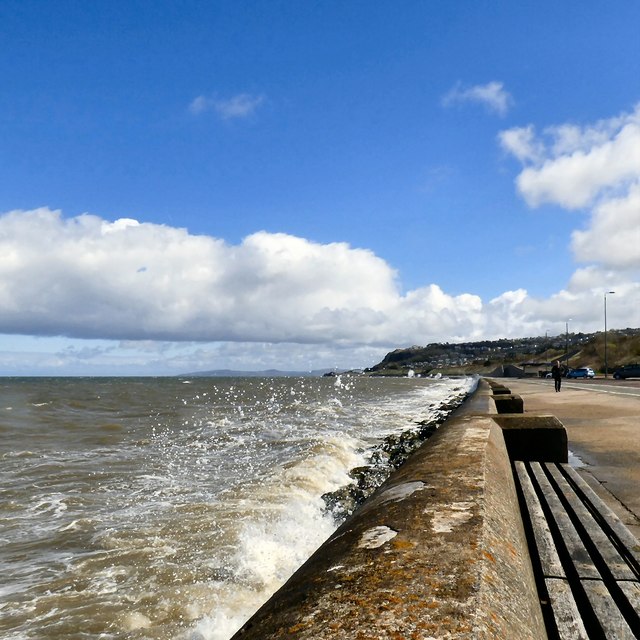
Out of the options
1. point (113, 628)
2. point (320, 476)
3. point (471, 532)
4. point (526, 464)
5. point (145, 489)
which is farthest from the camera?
point (320, 476)

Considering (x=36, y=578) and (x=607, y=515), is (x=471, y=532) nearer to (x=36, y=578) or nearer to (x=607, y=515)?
(x=607, y=515)

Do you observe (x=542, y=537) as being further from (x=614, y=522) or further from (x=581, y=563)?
(x=614, y=522)

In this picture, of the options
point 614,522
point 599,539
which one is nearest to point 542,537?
point 599,539

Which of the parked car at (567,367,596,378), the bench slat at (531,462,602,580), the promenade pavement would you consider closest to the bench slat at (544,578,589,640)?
the bench slat at (531,462,602,580)

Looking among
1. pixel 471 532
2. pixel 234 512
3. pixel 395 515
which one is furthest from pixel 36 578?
pixel 471 532

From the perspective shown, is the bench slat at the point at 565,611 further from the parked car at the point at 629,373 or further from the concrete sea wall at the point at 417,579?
the parked car at the point at 629,373

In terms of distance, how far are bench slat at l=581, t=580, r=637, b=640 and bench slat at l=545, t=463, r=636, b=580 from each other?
0.19 metres

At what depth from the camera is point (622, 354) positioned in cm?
7406

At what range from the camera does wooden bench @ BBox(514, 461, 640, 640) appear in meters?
2.27

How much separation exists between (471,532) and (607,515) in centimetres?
220

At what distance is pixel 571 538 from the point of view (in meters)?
3.28

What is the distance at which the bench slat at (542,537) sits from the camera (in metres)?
2.78

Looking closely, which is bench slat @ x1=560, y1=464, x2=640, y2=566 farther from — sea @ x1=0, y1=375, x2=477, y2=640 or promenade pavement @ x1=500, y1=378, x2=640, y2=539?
sea @ x1=0, y1=375, x2=477, y2=640

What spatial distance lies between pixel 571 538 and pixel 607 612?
100 centimetres
